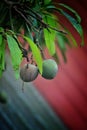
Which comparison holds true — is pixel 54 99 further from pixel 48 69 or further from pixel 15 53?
pixel 15 53

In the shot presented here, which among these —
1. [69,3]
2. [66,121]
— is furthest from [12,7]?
[66,121]

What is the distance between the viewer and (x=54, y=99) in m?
3.56

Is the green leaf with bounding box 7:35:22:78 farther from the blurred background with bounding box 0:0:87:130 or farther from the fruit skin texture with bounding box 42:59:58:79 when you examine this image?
the blurred background with bounding box 0:0:87:130

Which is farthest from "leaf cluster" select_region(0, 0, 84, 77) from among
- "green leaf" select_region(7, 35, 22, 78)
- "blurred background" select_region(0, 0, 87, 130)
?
"blurred background" select_region(0, 0, 87, 130)

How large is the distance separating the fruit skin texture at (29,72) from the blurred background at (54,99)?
6.13ft

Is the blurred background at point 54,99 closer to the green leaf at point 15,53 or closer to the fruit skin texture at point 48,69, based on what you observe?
the fruit skin texture at point 48,69

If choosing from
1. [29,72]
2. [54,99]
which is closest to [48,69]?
[29,72]

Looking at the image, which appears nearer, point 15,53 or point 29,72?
point 15,53

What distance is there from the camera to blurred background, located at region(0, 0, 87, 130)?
309 centimetres

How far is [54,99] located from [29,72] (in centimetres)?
259

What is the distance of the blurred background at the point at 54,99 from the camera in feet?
10.1

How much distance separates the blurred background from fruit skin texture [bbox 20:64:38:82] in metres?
1.87

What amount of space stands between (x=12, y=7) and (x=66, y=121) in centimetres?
276

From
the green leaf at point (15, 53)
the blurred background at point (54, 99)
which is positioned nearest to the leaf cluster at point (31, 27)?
the green leaf at point (15, 53)
